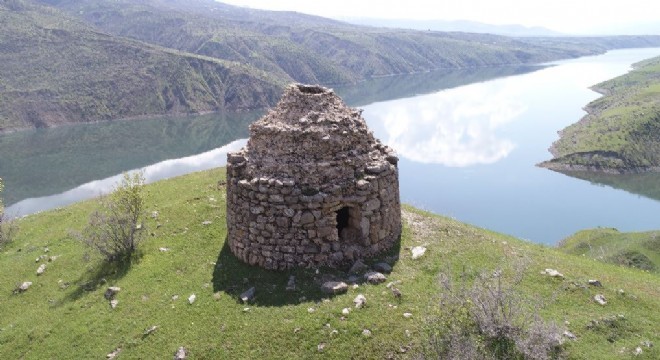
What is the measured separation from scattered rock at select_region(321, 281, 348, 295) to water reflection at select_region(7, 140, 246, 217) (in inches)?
1705

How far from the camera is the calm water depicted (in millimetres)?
60875

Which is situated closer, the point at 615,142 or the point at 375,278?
the point at 375,278

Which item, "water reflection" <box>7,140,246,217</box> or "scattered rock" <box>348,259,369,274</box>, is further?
"water reflection" <box>7,140,246,217</box>

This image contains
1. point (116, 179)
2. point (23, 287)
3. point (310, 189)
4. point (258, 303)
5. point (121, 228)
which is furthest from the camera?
point (116, 179)

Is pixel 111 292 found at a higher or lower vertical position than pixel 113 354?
higher

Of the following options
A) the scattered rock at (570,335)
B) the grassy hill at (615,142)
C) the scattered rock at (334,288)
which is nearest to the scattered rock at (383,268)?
the scattered rock at (334,288)

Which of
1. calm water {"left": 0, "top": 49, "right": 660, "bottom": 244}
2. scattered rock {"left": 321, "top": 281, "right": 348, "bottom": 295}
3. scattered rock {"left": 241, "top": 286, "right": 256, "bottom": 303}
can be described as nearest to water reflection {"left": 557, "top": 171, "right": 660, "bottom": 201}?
calm water {"left": 0, "top": 49, "right": 660, "bottom": 244}

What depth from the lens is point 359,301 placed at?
41.8 ft

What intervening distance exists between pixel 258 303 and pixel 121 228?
22.5ft

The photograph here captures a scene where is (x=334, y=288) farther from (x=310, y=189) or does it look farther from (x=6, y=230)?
(x=6, y=230)

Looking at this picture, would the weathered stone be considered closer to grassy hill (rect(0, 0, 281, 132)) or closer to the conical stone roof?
the conical stone roof

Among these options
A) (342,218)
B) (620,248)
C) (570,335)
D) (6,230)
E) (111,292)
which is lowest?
(620,248)

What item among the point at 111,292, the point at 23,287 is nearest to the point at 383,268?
the point at 111,292

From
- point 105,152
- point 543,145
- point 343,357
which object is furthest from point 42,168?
point 543,145
